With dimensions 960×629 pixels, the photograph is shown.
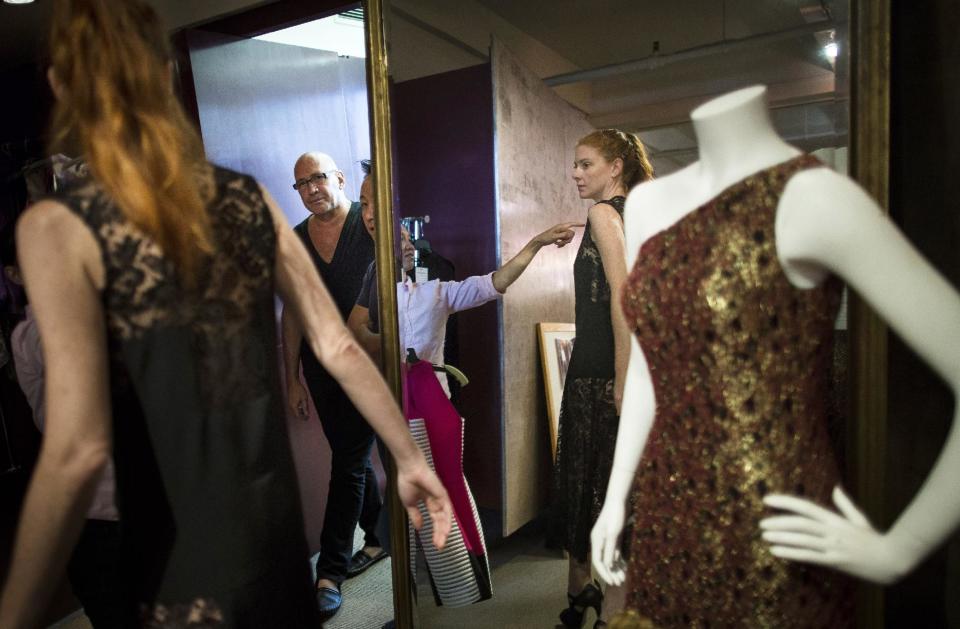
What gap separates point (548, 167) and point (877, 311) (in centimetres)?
74

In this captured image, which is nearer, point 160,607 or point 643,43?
point 160,607

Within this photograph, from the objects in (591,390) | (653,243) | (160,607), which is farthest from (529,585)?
(653,243)

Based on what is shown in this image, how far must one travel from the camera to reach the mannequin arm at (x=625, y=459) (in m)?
1.15

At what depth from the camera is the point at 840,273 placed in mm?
923

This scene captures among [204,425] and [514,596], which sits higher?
[204,425]

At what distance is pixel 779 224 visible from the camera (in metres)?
0.97

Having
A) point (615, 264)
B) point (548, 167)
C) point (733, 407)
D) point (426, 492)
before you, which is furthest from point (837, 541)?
point (548, 167)

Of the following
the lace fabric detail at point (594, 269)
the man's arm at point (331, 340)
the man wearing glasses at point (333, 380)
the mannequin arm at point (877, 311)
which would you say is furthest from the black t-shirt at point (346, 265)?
the mannequin arm at point (877, 311)

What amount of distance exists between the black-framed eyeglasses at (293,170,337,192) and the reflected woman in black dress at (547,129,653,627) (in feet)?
2.60

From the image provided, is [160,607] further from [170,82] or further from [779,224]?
[779,224]

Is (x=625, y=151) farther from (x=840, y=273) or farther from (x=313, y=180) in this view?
(x=313, y=180)

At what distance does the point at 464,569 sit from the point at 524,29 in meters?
1.37

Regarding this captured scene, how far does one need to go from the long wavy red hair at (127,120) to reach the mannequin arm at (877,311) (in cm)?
94

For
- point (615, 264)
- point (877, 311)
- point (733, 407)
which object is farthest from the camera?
point (615, 264)
